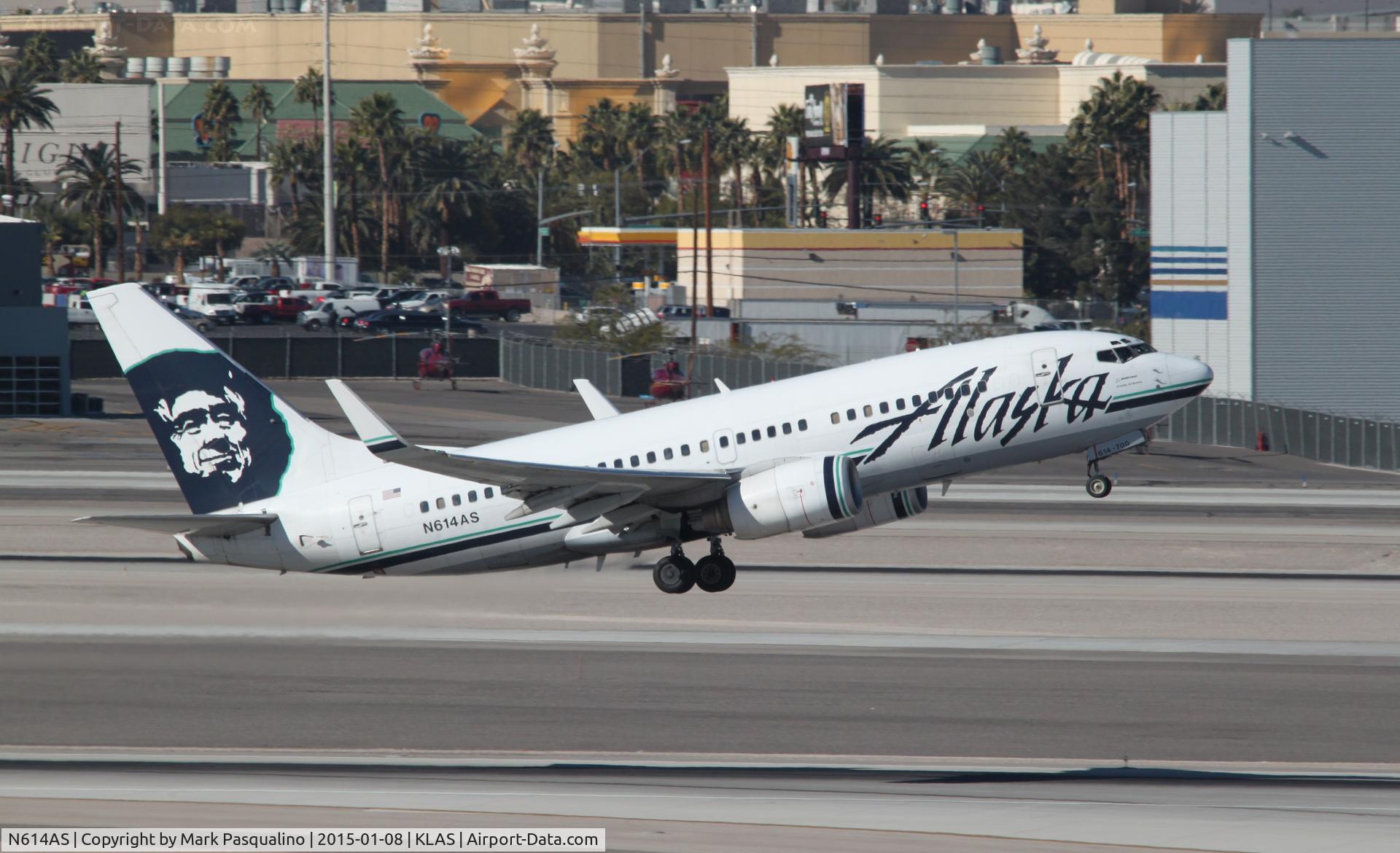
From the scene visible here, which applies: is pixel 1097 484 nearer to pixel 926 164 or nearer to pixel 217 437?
pixel 217 437

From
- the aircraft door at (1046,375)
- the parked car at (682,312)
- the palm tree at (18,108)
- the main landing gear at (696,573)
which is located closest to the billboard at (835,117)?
the parked car at (682,312)

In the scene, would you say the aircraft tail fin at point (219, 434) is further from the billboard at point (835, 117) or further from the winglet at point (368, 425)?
the billboard at point (835, 117)

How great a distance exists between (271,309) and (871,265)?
53.9m

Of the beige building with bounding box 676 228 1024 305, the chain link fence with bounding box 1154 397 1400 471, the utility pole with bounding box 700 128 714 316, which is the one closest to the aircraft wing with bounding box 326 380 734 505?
the chain link fence with bounding box 1154 397 1400 471

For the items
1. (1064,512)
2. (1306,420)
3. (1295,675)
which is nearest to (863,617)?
(1295,675)

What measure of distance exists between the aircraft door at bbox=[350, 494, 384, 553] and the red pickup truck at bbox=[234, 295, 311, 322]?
104754 millimetres

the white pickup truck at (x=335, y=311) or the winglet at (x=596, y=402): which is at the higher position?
the white pickup truck at (x=335, y=311)

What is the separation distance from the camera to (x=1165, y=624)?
59.8 m

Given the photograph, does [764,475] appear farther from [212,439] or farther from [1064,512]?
[1064,512]

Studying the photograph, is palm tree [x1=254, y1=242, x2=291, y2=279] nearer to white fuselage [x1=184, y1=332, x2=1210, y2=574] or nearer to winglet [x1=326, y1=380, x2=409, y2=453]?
white fuselage [x1=184, y1=332, x2=1210, y2=574]

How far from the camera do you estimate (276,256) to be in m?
187

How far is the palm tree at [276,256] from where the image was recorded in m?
180

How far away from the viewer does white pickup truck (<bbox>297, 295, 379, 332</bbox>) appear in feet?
465

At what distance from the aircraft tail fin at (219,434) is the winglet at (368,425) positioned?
5.59 metres
